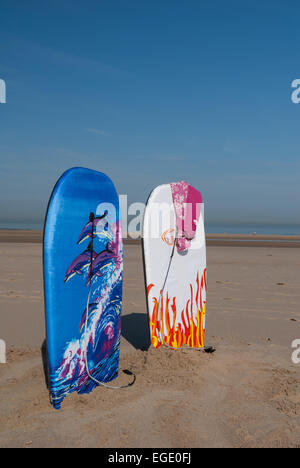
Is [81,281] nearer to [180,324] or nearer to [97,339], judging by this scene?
[97,339]

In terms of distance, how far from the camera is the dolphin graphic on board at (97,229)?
2.43 m

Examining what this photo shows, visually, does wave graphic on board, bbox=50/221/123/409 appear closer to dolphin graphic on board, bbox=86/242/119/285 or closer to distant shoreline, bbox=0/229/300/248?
dolphin graphic on board, bbox=86/242/119/285

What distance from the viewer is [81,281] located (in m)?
2.41

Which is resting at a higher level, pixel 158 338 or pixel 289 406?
pixel 158 338

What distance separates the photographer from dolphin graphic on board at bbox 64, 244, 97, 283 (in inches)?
90.0

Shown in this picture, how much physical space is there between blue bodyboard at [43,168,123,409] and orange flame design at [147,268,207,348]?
0.36m

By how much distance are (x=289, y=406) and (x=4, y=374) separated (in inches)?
79.9

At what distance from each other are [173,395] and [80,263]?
1055 millimetres

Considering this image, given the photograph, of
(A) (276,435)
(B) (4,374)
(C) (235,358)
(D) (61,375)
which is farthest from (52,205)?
(C) (235,358)

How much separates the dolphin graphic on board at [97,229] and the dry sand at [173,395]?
3.34 ft

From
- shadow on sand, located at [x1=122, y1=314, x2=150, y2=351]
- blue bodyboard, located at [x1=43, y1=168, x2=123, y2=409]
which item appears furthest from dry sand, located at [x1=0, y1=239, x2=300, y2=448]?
blue bodyboard, located at [x1=43, y1=168, x2=123, y2=409]

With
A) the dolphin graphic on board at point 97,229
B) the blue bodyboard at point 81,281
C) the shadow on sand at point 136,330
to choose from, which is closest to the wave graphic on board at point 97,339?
the blue bodyboard at point 81,281
